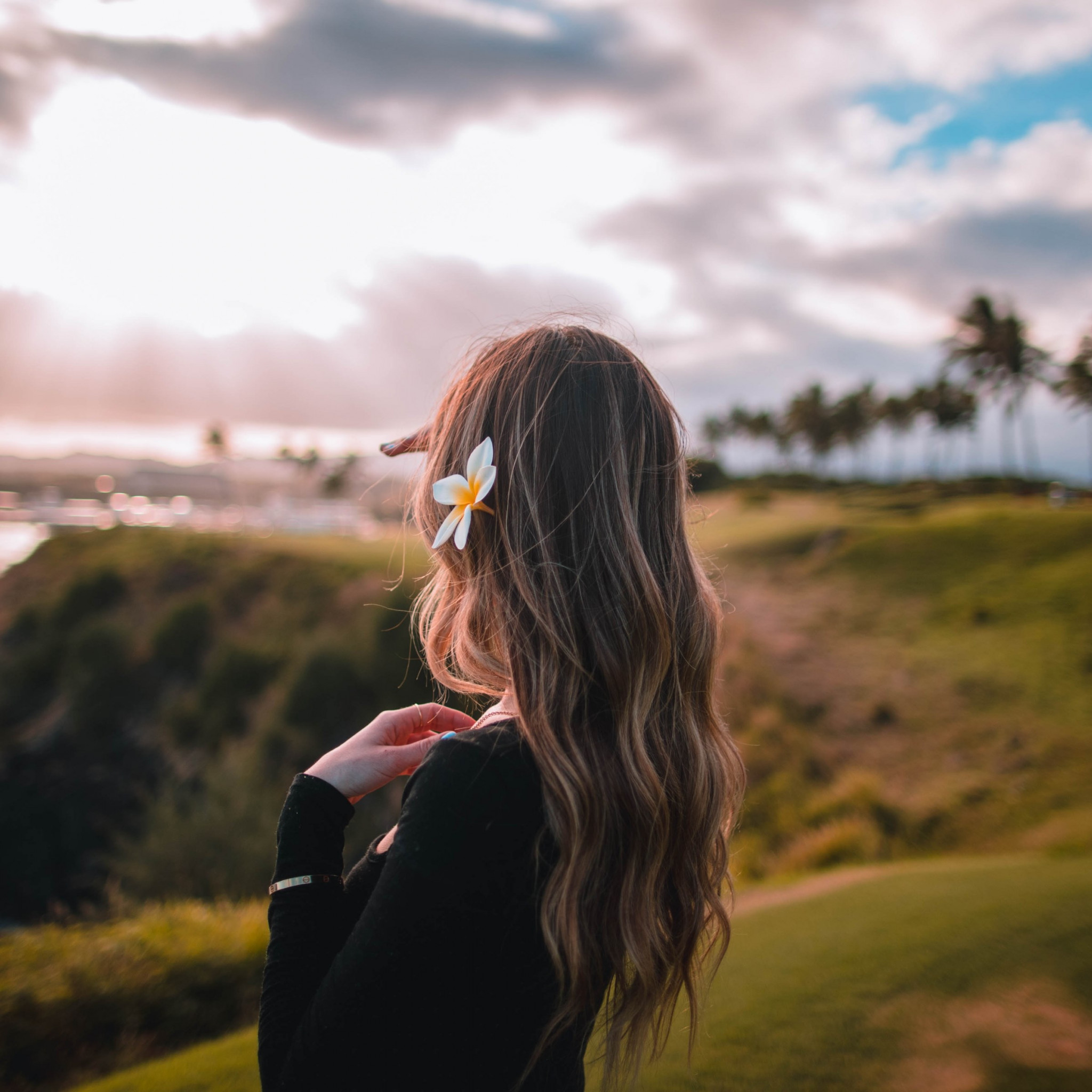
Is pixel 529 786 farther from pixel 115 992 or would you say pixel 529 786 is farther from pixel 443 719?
pixel 115 992

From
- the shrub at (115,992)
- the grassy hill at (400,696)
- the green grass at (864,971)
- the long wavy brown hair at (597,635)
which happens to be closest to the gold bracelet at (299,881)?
the long wavy brown hair at (597,635)

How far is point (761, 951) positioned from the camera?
4.43 m

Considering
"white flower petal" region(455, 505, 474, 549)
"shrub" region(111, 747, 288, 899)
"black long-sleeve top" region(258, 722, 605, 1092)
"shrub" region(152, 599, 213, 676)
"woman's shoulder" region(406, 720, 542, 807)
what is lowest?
"shrub" region(111, 747, 288, 899)

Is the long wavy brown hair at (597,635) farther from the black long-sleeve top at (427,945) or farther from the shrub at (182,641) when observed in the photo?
the shrub at (182,641)

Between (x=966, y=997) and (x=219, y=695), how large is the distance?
58.9ft

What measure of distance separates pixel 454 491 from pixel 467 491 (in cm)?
2

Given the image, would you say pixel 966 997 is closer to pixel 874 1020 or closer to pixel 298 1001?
pixel 874 1020

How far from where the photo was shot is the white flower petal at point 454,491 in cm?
139

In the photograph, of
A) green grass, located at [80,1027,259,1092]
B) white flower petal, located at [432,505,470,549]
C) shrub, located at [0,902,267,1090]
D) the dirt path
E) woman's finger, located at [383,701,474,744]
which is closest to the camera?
white flower petal, located at [432,505,470,549]

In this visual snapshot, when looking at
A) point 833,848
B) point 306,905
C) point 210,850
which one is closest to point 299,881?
point 306,905

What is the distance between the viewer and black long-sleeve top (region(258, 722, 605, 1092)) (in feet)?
3.78

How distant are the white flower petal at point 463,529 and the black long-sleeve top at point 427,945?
0.32 m

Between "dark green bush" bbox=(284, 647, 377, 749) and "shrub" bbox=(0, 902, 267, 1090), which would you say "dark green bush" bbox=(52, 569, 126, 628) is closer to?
"dark green bush" bbox=(284, 647, 377, 749)

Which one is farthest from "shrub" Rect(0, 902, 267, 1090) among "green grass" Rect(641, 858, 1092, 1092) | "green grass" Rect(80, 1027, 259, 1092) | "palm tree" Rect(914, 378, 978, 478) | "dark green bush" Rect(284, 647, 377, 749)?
"palm tree" Rect(914, 378, 978, 478)
